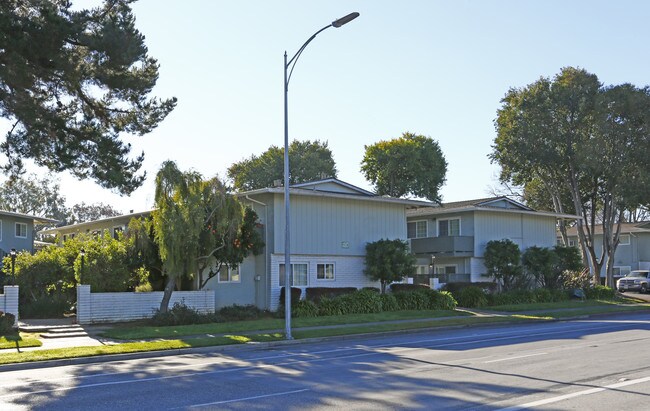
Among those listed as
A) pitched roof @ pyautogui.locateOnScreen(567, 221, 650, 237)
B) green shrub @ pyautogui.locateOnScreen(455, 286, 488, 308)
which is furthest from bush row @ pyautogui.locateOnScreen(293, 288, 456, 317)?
pitched roof @ pyautogui.locateOnScreen(567, 221, 650, 237)

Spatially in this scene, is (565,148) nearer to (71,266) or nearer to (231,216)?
(231,216)

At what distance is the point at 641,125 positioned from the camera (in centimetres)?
4656

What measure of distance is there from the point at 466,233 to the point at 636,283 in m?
19.9

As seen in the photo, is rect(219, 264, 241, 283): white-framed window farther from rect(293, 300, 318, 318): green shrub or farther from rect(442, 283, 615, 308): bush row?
rect(442, 283, 615, 308): bush row

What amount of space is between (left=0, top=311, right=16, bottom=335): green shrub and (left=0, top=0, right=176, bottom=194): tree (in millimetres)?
4870

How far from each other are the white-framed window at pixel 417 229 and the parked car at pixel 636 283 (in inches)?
765

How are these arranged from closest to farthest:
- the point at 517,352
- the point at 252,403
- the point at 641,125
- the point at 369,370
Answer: the point at 252,403
the point at 369,370
the point at 517,352
the point at 641,125

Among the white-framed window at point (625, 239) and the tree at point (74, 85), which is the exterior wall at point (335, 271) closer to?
the tree at point (74, 85)

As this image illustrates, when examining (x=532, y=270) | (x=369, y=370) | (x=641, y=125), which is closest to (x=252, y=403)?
(x=369, y=370)

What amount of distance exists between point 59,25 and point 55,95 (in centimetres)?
365

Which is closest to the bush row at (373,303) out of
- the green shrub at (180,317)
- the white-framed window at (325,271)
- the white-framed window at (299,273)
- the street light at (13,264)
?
the white-framed window at (325,271)

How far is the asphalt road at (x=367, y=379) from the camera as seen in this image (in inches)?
426

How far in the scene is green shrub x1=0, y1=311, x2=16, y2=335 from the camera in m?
22.7

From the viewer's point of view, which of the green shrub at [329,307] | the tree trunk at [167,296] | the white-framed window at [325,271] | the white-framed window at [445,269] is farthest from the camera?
the white-framed window at [445,269]
